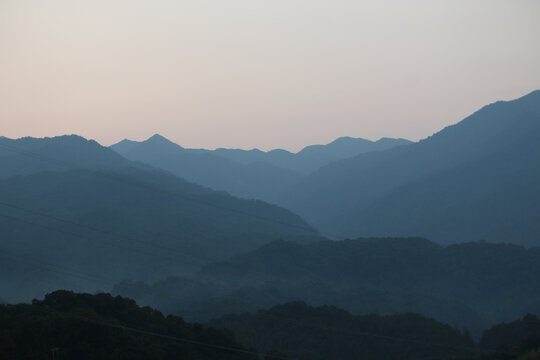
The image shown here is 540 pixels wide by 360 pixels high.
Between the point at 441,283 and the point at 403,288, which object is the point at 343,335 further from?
the point at 441,283

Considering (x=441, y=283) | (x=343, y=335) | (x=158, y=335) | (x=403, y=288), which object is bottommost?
(x=343, y=335)

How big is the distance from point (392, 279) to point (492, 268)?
28.2 metres

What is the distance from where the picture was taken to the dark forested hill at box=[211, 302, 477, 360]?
8319cm

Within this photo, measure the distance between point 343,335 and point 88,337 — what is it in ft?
154

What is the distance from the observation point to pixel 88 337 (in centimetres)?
4962

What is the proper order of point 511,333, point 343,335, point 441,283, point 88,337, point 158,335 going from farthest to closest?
point 441,283
point 343,335
point 511,333
point 158,335
point 88,337

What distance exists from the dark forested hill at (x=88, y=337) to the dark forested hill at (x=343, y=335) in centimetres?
2453

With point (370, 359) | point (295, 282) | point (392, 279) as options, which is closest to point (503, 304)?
point (392, 279)

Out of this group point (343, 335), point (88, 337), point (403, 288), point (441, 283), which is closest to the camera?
point (88, 337)

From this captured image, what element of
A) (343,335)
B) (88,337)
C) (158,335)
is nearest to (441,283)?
(343,335)

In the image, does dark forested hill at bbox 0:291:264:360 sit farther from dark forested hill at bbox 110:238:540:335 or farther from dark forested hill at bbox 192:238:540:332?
dark forested hill at bbox 192:238:540:332

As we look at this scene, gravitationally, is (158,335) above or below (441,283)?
below

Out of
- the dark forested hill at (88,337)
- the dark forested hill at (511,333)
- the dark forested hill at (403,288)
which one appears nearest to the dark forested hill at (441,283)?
the dark forested hill at (403,288)

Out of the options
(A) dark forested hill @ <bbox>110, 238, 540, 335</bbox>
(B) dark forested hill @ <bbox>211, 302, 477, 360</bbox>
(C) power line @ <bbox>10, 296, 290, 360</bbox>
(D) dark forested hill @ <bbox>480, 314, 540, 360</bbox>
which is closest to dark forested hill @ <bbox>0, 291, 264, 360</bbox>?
(C) power line @ <bbox>10, 296, 290, 360</bbox>
